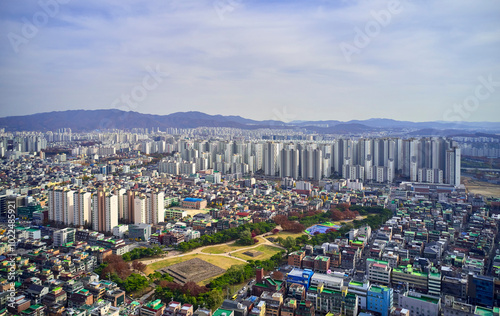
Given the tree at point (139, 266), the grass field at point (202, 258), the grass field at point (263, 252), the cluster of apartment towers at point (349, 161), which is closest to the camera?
the tree at point (139, 266)

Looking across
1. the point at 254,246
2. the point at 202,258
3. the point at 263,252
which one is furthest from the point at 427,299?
the point at 202,258

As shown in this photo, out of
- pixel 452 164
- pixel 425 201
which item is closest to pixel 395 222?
pixel 425 201

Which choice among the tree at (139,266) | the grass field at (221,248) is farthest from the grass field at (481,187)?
the tree at (139,266)

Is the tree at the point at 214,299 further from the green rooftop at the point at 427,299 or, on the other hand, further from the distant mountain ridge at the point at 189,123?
the distant mountain ridge at the point at 189,123

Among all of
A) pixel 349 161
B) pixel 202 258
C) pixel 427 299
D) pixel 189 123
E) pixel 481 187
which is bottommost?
pixel 202 258

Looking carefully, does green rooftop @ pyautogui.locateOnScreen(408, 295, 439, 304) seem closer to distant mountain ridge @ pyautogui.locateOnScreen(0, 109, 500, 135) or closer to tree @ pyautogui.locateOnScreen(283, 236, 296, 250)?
tree @ pyautogui.locateOnScreen(283, 236, 296, 250)

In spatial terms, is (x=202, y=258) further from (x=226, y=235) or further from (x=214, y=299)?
(x=214, y=299)

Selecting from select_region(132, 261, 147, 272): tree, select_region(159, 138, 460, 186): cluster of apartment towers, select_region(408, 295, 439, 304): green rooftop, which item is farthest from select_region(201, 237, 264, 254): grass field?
select_region(159, 138, 460, 186): cluster of apartment towers
